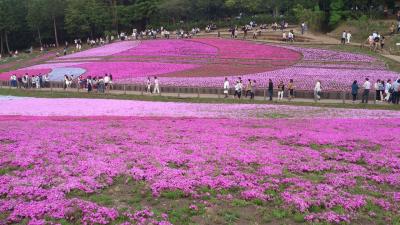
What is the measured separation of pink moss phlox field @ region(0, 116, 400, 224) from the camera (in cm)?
1197

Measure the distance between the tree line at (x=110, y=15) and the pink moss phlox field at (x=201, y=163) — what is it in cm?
6432

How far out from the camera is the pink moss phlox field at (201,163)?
1197 cm

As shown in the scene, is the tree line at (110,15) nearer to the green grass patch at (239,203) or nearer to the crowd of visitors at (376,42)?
the crowd of visitors at (376,42)

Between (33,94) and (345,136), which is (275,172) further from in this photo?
(33,94)

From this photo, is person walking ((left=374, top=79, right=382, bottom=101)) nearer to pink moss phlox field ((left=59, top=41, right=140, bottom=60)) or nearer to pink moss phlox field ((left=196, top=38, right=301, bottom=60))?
pink moss phlox field ((left=196, top=38, right=301, bottom=60))

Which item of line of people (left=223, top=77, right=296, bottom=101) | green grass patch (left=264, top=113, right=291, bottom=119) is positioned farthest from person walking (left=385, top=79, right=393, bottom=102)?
green grass patch (left=264, top=113, right=291, bottom=119)

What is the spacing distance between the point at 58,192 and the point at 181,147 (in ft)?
20.7

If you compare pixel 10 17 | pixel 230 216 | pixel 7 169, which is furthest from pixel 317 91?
pixel 10 17

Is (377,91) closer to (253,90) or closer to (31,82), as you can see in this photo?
(253,90)

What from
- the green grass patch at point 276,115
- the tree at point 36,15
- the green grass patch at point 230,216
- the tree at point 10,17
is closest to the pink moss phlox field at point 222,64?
the green grass patch at point 276,115

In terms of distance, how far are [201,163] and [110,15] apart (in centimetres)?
8993

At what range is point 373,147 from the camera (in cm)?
1828

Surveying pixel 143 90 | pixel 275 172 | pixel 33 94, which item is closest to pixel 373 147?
pixel 275 172

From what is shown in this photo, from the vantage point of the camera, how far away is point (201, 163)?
15469 mm
